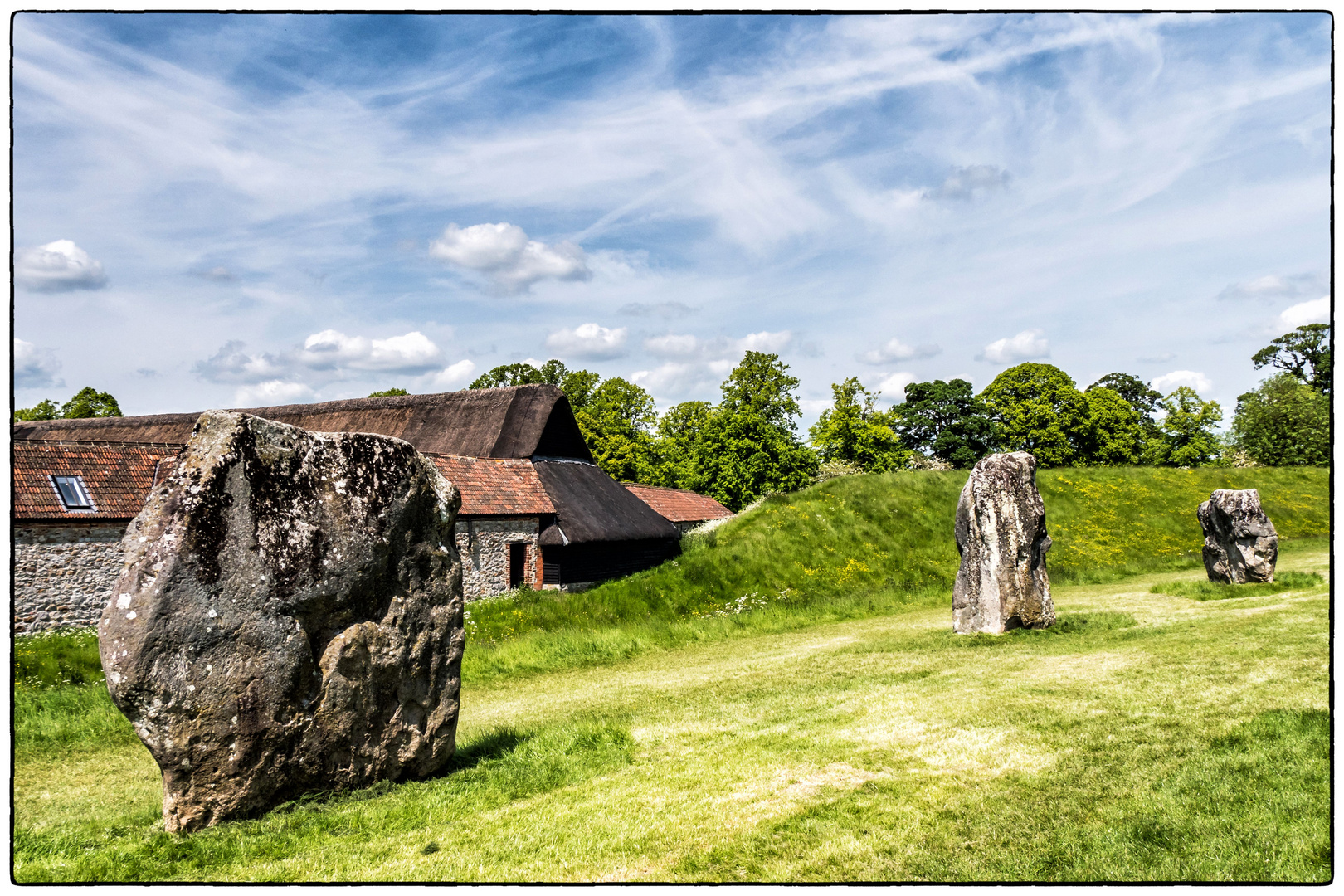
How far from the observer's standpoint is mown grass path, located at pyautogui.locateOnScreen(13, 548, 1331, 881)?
603cm

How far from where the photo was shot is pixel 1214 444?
6588 centimetres

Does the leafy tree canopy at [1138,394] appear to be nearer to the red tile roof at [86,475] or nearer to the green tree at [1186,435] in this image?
the green tree at [1186,435]

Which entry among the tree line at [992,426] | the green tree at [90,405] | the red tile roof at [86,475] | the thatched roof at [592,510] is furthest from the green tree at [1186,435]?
the green tree at [90,405]

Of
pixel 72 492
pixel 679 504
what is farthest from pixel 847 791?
pixel 679 504

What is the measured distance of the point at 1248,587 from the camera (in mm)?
18281

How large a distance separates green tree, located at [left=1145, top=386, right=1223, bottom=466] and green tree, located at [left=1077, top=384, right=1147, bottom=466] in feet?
9.24

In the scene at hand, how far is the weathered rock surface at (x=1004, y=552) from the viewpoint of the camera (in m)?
15.4

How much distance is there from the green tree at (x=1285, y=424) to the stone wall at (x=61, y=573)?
60735 mm

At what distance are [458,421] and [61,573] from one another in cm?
1633

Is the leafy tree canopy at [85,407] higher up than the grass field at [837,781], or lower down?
higher up

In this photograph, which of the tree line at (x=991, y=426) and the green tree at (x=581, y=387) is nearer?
the tree line at (x=991, y=426)

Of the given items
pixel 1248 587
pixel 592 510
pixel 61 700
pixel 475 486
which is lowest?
pixel 61 700

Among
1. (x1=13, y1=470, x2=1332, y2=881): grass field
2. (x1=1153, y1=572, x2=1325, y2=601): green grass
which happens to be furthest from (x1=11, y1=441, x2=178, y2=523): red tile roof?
(x1=1153, y1=572, x2=1325, y2=601): green grass

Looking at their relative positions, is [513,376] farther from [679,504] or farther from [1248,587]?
[1248,587]
